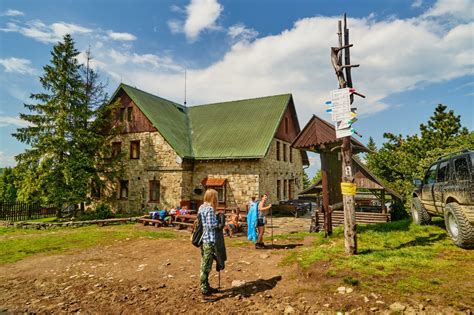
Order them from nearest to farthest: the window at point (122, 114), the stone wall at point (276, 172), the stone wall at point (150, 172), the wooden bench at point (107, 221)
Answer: the wooden bench at point (107, 221)
the stone wall at point (276, 172)
the stone wall at point (150, 172)
the window at point (122, 114)

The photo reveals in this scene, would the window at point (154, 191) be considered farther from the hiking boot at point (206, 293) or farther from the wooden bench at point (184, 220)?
the hiking boot at point (206, 293)

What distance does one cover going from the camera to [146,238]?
→ 1130cm

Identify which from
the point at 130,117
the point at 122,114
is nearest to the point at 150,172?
the point at 130,117

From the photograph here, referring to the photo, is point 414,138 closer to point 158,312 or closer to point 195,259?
point 195,259

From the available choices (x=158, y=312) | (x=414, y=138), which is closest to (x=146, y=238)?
(x=158, y=312)

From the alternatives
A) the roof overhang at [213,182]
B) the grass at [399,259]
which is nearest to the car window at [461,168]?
the grass at [399,259]

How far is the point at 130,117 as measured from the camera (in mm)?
20797

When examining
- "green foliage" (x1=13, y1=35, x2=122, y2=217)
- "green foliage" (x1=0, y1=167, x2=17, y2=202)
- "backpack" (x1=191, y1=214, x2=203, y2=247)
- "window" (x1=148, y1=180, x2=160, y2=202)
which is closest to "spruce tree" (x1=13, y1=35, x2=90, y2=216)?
"green foliage" (x1=13, y1=35, x2=122, y2=217)

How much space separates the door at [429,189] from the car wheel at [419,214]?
221 millimetres

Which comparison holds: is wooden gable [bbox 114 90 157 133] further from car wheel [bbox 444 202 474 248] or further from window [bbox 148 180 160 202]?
car wheel [bbox 444 202 474 248]

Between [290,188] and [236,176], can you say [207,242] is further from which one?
[290,188]

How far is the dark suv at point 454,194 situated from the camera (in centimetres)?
617

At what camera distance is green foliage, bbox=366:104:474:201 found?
15844 mm

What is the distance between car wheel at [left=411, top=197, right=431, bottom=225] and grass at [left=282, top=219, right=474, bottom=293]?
571 mm
